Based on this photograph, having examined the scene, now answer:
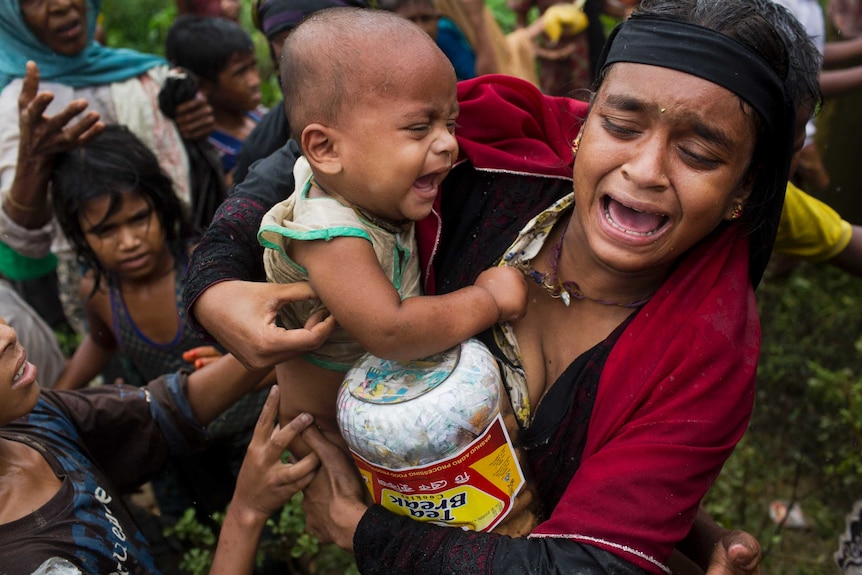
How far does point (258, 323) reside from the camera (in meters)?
1.74

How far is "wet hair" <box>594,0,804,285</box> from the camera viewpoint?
5.46 feet

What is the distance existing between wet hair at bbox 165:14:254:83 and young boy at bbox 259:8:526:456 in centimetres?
274

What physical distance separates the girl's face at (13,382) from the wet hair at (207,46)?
2.83 m

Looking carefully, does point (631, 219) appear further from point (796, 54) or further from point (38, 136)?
point (38, 136)

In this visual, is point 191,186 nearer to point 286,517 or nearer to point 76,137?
point 76,137

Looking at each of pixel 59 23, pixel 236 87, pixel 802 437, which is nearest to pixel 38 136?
pixel 59 23

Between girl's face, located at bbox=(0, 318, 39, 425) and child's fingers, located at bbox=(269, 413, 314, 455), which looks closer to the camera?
girl's face, located at bbox=(0, 318, 39, 425)

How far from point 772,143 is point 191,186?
2943 millimetres

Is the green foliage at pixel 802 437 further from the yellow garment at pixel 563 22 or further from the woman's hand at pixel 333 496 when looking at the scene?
the yellow garment at pixel 563 22

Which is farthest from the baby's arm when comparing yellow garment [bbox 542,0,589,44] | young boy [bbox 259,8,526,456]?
yellow garment [bbox 542,0,589,44]

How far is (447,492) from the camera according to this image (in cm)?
172

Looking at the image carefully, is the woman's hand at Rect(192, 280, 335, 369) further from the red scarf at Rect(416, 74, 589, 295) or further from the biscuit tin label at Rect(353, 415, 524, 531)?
the red scarf at Rect(416, 74, 589, 295)

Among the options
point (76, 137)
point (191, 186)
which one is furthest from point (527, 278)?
point (191, 186)

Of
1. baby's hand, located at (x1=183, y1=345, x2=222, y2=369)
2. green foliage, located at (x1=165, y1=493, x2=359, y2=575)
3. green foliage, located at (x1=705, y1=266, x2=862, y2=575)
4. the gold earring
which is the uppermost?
the gold earring
